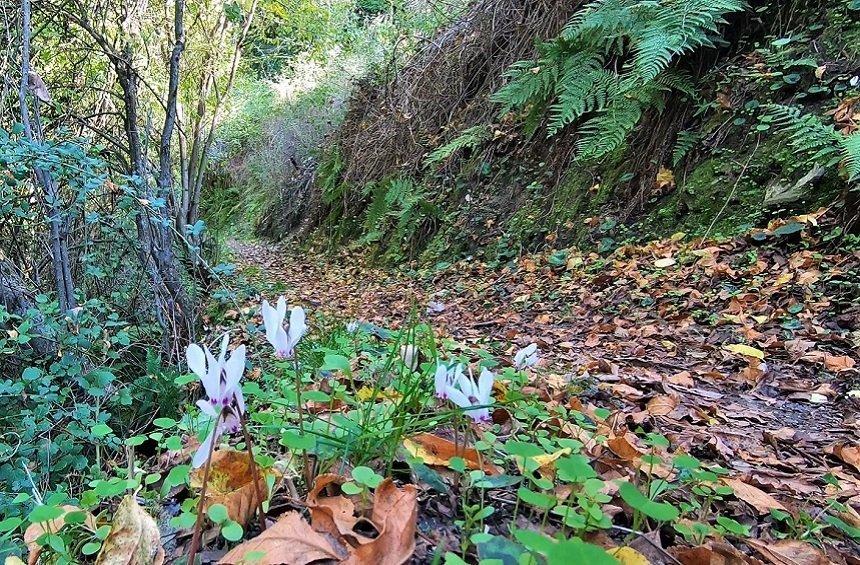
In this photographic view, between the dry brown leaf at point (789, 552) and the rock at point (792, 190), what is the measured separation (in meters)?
2.87

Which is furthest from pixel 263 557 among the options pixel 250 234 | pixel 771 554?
pixel 250 234

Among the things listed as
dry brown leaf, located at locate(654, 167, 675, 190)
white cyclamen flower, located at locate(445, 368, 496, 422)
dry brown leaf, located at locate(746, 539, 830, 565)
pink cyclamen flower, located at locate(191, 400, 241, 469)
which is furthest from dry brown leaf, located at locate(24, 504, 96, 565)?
dry brown leaf, located at locate(654, 167, 675, 190)

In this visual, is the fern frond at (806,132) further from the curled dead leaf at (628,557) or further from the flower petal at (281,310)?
the flower petal at (281,310)

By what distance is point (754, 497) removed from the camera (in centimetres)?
129

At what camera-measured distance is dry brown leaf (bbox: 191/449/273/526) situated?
3.32ft

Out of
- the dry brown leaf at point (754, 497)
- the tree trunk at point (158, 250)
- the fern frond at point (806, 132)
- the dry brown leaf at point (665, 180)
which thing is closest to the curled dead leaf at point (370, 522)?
the dry brown leaf at point (754, 497)

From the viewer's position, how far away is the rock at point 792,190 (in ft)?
11.1

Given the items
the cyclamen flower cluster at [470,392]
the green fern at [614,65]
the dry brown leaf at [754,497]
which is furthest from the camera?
the green fern at [614,65]

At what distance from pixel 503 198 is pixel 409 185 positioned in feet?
5.97

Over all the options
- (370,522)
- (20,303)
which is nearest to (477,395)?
(370,522)

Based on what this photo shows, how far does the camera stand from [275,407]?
1.64 metres

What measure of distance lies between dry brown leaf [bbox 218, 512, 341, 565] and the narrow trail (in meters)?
0.79

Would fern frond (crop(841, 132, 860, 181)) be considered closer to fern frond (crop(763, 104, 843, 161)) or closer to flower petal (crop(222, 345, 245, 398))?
fern frond (crop(763, 104, 843, 161))

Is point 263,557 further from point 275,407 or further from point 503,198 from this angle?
point 503,198
